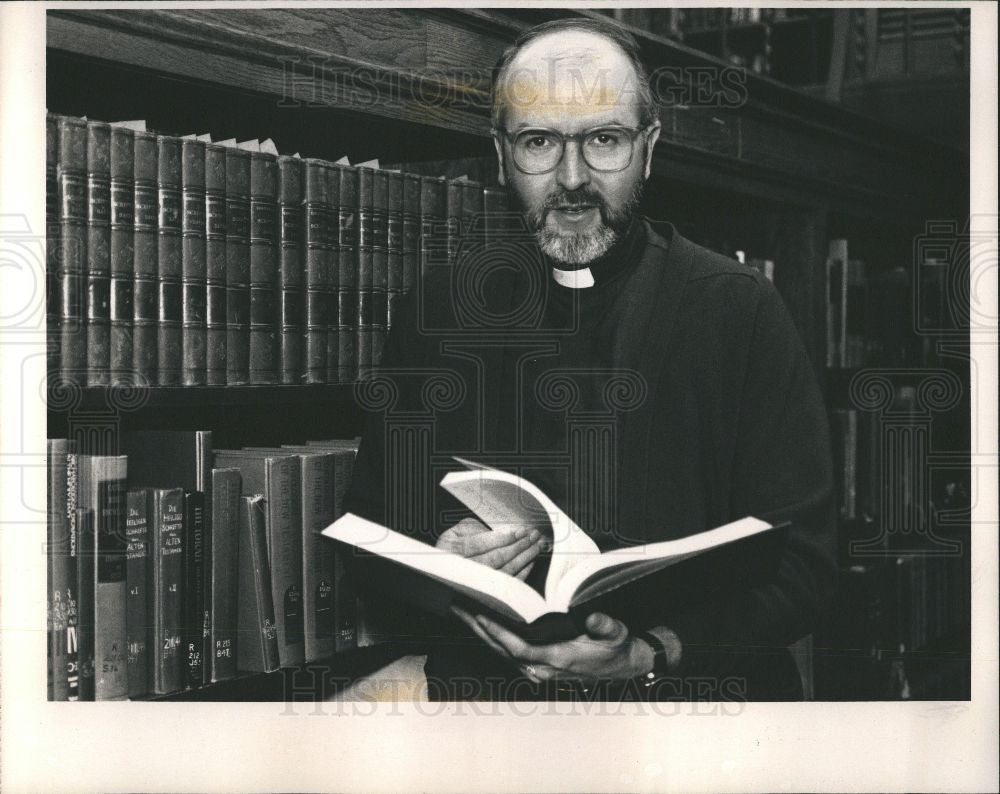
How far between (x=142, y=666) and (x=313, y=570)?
266 millimetres

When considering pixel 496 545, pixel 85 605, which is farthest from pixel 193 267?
pixel 496 545

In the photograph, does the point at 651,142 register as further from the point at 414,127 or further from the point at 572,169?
the point at 414,127

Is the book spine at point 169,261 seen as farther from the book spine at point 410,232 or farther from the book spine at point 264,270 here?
the book spine at point 410,232

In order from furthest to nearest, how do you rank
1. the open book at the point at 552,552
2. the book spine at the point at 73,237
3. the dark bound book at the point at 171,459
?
the open book at the point at 552,552 → the dark bound book at the point at 171,459 → the book spine at the point at 73,237

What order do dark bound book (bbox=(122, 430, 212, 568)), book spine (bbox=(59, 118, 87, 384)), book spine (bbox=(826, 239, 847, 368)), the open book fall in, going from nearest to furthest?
book spine (bbox=(59, 118, 87, 384))
dark bound book (bbox=(122, 430, 212, 568))
the open book
book spine (bbox=(826, 239, 847, 368))

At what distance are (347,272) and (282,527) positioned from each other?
381 mm

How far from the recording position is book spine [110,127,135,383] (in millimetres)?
1392

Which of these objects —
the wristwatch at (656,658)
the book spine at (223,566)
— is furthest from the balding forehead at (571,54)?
the wristwatch at (656,658)

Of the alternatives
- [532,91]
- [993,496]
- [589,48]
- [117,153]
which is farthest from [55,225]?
[993,496]

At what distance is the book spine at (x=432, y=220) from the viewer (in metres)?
1.62

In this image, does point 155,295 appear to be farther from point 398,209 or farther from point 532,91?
point 532,91

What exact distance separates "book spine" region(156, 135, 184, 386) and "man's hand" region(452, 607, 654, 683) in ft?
1.83

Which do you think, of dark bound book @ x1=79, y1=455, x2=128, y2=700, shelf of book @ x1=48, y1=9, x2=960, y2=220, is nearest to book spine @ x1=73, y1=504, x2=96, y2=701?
dark bound book @ x1=79, y1=455, x2=128, y2=700

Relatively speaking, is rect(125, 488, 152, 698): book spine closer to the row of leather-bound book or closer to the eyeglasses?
the row of leather-bound book
